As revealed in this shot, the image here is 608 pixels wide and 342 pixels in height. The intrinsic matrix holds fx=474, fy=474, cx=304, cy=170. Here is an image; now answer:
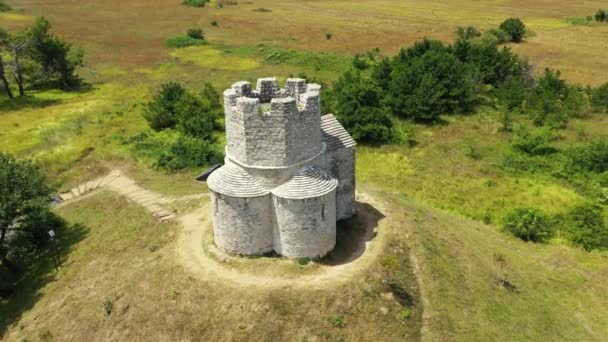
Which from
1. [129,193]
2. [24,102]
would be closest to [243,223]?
[129,193]

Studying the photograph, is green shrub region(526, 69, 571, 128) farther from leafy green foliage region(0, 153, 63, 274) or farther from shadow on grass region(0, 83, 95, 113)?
shadow on grass region(0, 83, 95, 113)

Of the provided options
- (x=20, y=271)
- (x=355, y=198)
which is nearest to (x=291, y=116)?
(x=355, y=198)

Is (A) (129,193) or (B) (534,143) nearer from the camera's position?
(A) (129,193)

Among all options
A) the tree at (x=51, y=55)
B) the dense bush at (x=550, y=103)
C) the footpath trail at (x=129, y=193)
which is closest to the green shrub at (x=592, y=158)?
the dense bush at (x=550, y=103)

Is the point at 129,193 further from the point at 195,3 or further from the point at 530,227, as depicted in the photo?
the point at 195,3

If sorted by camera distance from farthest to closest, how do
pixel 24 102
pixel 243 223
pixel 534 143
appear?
pixel 24 102, pixel 534 143, pixel 243 223

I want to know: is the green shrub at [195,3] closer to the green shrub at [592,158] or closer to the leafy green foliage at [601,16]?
the leafy green foliage at [601,16]

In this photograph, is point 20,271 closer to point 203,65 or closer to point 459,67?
point 459,67
